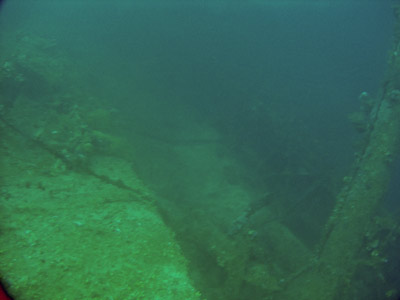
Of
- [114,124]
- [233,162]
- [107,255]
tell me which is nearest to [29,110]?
[114,124]

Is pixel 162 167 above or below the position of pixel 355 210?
below

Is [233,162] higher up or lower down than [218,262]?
lower down

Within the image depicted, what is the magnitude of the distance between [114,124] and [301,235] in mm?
6886

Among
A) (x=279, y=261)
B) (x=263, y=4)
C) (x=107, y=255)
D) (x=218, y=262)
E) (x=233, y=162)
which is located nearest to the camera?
(x=107, y=255)

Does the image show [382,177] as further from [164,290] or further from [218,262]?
[164,290]

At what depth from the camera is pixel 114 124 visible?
8.34 m

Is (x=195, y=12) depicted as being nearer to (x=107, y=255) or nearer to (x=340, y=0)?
(x=107, y=255)

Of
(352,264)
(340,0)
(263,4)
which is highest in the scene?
(340,0)

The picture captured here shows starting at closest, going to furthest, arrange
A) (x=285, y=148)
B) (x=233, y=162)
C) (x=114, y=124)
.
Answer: (x=114, y=124) → (x=285, y=148) → (x=233, y=162)

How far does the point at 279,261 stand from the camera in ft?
17.5

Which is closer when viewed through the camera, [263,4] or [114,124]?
[114,124]

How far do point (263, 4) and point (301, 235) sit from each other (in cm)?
2800

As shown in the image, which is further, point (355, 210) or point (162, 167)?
point (162, 167)

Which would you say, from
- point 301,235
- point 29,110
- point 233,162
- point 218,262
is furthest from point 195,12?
point 218,262
